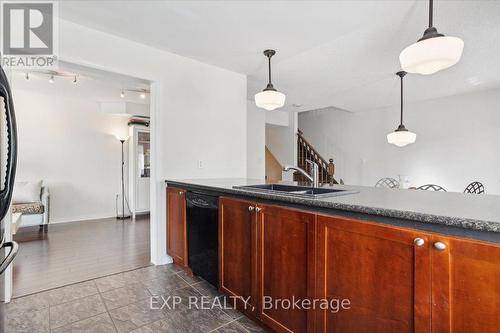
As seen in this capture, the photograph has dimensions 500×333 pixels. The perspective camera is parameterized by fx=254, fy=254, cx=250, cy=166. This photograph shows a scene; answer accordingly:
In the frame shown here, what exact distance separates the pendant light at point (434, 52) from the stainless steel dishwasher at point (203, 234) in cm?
167

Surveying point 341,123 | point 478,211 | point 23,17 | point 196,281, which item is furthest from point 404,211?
point 341,123

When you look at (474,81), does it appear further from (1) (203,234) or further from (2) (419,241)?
(1) (203,234)

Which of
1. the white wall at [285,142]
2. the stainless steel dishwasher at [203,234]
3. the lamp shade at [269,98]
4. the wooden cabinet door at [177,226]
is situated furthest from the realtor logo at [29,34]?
the white wall at [285,142]

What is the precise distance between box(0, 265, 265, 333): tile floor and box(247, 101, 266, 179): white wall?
3.26m

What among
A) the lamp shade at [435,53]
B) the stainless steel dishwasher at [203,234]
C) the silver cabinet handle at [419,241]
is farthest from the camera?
the stainless steel dishwasher at [203,234]

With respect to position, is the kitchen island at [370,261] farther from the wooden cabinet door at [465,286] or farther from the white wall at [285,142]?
the white wall at [285,142]

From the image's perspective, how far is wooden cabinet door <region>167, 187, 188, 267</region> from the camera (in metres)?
2.53

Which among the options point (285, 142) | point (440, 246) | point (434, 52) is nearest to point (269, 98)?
point (434, 52)

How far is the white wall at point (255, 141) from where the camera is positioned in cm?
539

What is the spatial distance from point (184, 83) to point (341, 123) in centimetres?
517

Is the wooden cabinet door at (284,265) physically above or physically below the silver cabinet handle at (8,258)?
below

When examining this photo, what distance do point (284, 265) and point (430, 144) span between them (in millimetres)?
5301

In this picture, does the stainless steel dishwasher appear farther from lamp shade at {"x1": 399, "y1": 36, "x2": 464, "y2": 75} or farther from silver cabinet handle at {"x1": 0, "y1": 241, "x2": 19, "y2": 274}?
lamp shade at {"x1": 399, "y1": 36, "x2": 464, "y2": 75}

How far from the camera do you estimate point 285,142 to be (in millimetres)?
6758
